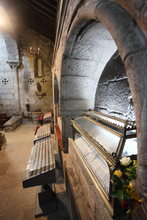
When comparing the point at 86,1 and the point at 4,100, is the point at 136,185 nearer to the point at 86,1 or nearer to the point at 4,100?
the point at 86,1

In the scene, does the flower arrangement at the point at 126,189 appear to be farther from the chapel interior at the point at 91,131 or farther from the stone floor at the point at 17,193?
the stone floor at the point at 17,193

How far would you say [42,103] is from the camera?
9.45m

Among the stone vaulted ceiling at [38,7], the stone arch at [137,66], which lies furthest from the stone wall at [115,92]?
A: the stone vaulted ceiling at [38,7]

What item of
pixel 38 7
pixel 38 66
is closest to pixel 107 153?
pixel 38 7

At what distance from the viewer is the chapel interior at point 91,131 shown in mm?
665

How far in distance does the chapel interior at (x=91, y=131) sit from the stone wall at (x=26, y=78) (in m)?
2.60

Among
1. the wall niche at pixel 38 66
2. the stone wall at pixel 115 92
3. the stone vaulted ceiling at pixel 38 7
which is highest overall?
the stone vaulted ceiling at pixel 38 7

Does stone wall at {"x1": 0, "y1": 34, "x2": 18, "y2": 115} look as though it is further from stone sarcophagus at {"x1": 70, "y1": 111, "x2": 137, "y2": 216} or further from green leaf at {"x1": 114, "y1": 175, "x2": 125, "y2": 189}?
green leaf at {"x1": 114, "y1": 175, "x2": 125, "y2": 189}

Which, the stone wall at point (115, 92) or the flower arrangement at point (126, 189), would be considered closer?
the flower arrangement at point (126, 189)

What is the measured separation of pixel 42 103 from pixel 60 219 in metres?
8.07

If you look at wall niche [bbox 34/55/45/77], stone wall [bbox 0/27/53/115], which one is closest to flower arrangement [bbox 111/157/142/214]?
stone wall [bbox 0/27/53/115]

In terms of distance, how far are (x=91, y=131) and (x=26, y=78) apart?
8.75 metres

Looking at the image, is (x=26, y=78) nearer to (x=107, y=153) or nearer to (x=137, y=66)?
(x=107, y=153)

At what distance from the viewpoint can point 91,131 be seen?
1698mm
